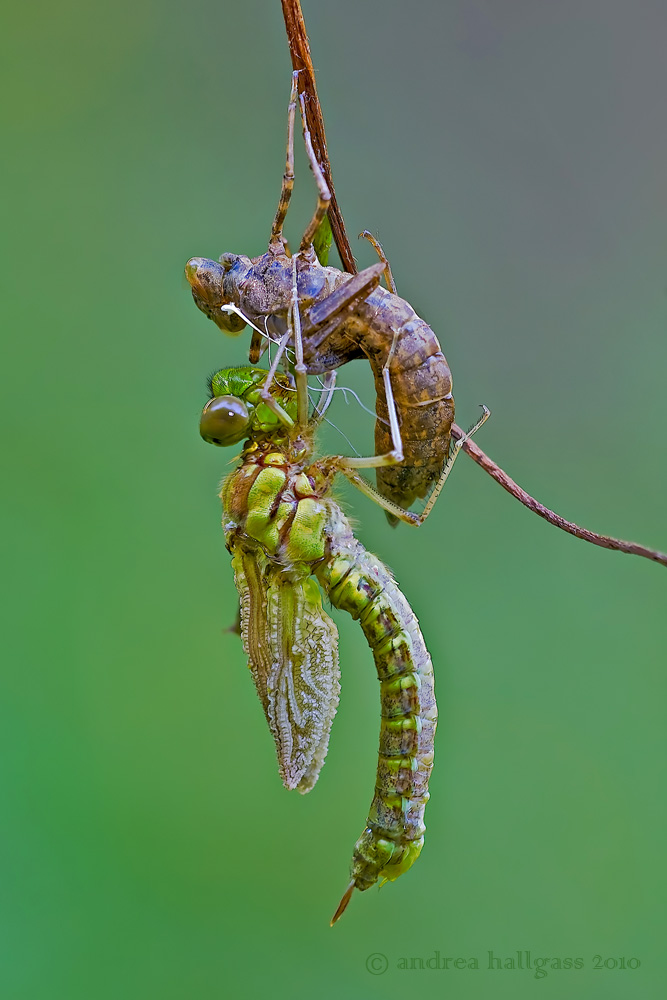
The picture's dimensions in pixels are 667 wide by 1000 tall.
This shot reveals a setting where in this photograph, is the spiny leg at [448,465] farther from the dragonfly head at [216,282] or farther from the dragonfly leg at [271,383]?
the dragonfly head at [216,282]

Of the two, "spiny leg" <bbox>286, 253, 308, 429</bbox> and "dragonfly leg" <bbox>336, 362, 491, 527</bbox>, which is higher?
"spiny leg" <bbox>286, 253, 308, 429</bbox>

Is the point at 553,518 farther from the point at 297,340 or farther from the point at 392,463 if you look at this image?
the point at 297,340

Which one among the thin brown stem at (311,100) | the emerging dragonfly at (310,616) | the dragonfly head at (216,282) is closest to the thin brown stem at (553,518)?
the emerging dragonfly at (310,616)

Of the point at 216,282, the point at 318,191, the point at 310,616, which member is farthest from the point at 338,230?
the point at 310,616

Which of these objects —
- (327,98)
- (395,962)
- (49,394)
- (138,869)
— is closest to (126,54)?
(327,98)

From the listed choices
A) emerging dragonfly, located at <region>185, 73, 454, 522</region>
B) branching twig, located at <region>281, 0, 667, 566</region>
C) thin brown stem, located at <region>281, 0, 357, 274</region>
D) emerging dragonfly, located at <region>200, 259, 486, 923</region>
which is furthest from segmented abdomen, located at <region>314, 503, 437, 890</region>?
thin brown stem, located at <region>281, 0, 357, 274</region>

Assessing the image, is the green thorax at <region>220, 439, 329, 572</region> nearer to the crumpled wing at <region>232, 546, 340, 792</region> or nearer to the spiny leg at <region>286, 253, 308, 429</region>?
the crumpled wing at <region>232, 546, 340, 792</region>
